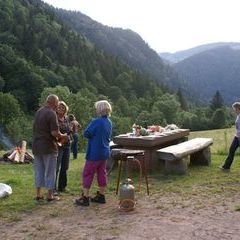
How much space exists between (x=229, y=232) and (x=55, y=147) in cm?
360

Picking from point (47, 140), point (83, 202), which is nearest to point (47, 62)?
point (47, 140)

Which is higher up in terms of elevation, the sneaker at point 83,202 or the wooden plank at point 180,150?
the wooden plank at point 180,150

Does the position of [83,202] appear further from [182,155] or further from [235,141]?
[235,141]

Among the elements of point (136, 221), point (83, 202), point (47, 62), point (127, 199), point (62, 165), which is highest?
point (47, 62)

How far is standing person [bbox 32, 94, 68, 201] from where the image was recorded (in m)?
8.74

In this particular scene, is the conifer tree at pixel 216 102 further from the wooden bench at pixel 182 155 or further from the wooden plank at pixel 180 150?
the wooden plank at pixel 180 150

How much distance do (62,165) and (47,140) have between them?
131 cm

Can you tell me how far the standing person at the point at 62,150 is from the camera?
958 cm

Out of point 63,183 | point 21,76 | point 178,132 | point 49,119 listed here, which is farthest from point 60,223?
point 21,76

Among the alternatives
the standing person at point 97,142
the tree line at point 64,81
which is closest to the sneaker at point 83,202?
the standing person at point 97,142

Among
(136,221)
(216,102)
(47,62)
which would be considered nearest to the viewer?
(136,221)

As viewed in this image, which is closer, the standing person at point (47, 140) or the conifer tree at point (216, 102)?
the standing person at point (47, 140)

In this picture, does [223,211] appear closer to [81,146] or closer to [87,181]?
[87,181]

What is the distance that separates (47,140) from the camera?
347 inches
